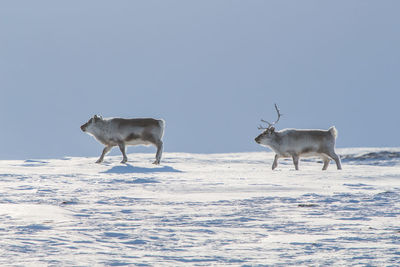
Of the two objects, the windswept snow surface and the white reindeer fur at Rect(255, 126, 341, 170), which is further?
the white reindeer fur at Rect(255, 126, 341, 170)

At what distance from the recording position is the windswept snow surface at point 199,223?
13.7 feet

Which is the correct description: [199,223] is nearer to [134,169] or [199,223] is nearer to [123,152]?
[134,169]

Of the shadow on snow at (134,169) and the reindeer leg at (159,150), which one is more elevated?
Answer: the reindeer leg at (159,150)

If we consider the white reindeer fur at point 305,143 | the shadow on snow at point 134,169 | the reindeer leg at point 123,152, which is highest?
the white reindeer fur at point 305,143

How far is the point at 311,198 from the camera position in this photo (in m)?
7.50

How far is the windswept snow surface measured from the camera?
4172 mm

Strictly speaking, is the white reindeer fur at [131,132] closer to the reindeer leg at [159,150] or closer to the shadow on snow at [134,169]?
the reindeer leg at [159,150]

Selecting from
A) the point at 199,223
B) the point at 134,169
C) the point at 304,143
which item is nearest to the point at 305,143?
the point at 304,143

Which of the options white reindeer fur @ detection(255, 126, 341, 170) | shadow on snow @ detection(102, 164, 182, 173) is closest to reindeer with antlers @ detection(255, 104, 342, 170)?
white reindeer fur @ detection(255, 126, 341, 170)

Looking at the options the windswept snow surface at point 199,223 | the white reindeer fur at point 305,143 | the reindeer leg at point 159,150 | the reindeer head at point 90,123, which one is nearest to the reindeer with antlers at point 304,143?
the white reindeer fur at point 305,143

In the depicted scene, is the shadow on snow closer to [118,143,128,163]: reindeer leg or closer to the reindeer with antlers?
[118,143,128,163]: reindeer leg

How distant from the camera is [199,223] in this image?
563cm

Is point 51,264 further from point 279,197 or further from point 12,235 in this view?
point 279,197

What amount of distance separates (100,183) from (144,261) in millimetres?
5694
